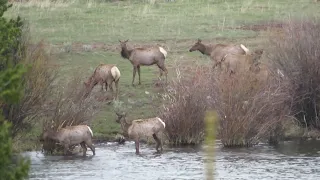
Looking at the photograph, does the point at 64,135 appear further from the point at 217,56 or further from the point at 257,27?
the point at 257,27

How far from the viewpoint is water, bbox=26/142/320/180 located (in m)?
20.0

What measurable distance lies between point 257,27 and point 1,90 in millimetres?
32348

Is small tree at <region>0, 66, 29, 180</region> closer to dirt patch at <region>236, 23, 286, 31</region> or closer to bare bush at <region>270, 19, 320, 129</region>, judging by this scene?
bare bush at <region>270, 19, 320, 129</region>

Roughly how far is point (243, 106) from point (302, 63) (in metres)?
2.81

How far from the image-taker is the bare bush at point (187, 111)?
24.4 meters

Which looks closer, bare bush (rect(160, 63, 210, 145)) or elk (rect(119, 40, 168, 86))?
bare bush (rect(160, 63, 210, 145))

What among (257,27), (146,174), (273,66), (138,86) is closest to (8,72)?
(146,174)

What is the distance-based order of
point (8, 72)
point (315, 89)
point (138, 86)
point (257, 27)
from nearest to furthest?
point (8, 72) → point (315, 89) → point (138, 86) → point (257, 27)

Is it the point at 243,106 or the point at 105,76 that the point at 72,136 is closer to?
the point at 243,106

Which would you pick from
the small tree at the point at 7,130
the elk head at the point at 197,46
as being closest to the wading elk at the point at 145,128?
the elk head at the point at 197,46

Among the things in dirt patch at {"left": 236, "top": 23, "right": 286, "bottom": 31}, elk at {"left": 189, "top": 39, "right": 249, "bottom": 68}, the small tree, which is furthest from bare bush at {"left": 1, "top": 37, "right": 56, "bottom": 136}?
dirt patch at {"left": 236, "top": 23, "right": 286, "bottom": 31}

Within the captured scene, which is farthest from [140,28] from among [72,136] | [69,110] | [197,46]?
[72,136]

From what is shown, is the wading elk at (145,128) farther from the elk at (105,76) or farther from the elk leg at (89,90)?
the elk at (105,76)

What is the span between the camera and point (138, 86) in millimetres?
29453
